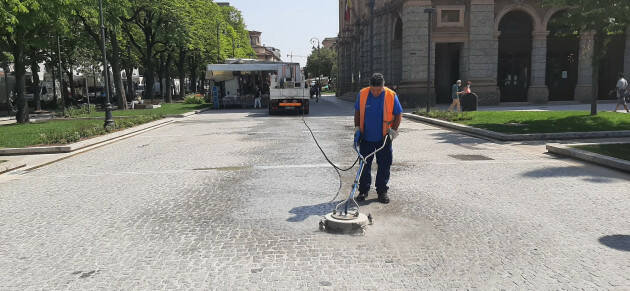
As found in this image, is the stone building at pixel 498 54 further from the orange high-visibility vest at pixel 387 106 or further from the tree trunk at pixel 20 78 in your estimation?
the orange high-visibility vest at pixel 387 106

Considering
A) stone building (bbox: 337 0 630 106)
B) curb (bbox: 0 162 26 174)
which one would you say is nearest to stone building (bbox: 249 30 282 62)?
stone building (bbox: 337 0 630 106)

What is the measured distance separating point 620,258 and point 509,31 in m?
29.8

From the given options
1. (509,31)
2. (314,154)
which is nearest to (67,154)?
(314,154)

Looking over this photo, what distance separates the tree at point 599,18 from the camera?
12.9 meters

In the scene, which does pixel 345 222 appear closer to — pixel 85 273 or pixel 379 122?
pixel 379 122

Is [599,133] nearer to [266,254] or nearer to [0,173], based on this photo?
[266,254]

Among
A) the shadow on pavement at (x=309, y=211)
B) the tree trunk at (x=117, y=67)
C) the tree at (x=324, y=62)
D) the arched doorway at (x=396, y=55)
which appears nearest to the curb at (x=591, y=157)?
the shadow on pavement at (x=309, y=211)

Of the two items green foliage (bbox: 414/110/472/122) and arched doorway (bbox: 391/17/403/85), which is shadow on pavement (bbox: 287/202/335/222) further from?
arched doorway (bbox: 391/17/403/85)

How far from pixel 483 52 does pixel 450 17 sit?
306cm

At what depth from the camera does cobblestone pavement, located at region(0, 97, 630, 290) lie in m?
3.98

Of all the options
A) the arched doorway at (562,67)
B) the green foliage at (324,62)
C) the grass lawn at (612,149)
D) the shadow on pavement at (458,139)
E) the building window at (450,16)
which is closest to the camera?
the grass lawn at (612,149)

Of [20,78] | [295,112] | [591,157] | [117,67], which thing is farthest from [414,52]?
[20,78]

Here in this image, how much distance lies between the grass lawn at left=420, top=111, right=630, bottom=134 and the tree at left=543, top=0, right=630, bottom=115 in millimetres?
1716

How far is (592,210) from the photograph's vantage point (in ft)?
19.4
